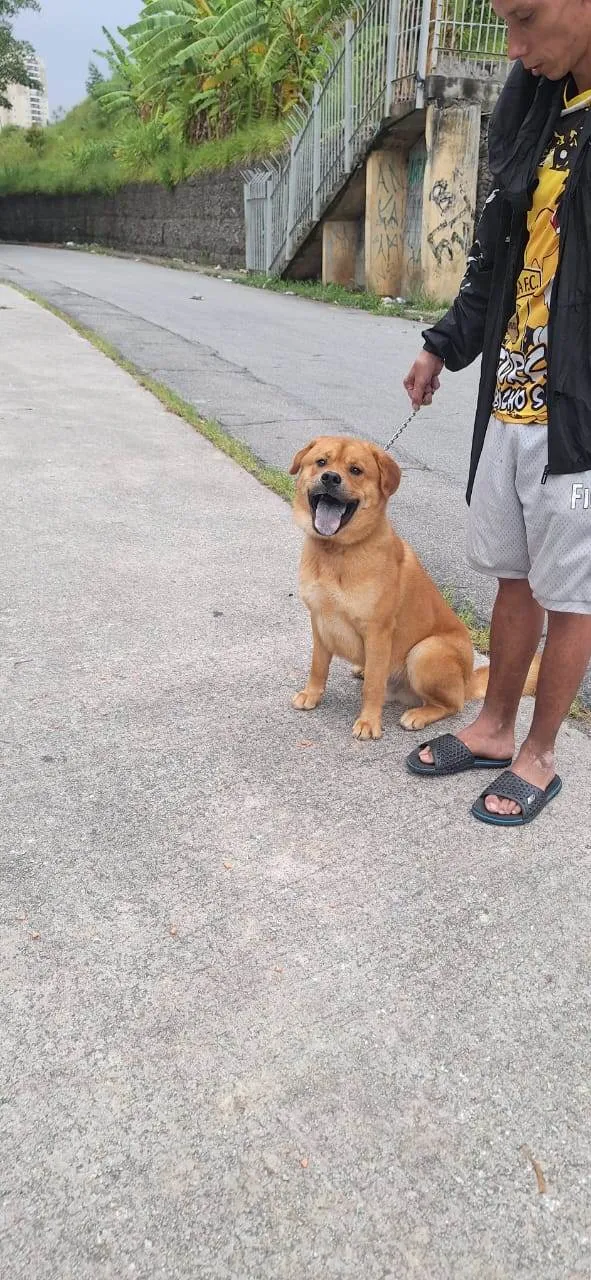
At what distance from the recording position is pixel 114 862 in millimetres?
2332

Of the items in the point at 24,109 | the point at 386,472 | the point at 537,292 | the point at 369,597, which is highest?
the point at 24,109

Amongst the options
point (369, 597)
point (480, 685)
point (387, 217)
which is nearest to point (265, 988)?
point (369, 597)

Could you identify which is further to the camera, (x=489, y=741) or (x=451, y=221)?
(x=451, y=221)

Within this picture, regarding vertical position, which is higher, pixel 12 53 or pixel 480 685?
pixel 12 53

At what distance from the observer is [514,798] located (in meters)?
2.55

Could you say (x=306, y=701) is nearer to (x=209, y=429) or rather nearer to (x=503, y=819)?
(x=503, y=819)

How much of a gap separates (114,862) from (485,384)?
1658 mm

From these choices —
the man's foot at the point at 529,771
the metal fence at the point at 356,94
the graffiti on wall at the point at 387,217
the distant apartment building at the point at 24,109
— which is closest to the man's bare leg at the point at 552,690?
the man's foot at the point at 529,771

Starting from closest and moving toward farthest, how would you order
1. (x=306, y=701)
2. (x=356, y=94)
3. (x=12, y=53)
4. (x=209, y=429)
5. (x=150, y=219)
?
1. (x=306, y=701)
2. (x=209, y=429)
3. (x=356, y=94)
4. (x=150, y=219)
5. (x=12, y=53)

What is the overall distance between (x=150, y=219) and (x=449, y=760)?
2879 cm

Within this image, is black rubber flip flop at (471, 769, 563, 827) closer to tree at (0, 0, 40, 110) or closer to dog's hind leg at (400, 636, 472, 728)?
dog's hind leg at (400, 636, 472, 728)

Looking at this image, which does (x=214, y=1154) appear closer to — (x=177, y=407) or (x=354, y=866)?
(x=354, y=866)

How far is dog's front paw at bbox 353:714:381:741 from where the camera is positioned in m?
3.01

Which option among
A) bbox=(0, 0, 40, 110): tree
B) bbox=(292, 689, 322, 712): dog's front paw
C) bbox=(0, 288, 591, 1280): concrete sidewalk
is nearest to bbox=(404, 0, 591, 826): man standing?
bbox=(0, 288, 591, 1280): concrete sidewalk
